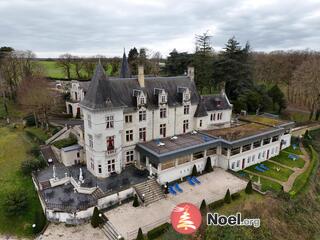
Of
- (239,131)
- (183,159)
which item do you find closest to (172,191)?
(183,159)

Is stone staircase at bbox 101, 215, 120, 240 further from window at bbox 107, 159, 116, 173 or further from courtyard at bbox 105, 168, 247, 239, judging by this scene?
window at bbox 107, 159, 116, 173

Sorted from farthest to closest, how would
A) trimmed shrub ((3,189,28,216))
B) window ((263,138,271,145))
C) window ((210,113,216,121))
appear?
window ((210,113,216,121)) → window ((263,138,271,145)) → trimmed shrub ((3,189,28,216))

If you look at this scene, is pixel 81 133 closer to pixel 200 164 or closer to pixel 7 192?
pixel 7 192

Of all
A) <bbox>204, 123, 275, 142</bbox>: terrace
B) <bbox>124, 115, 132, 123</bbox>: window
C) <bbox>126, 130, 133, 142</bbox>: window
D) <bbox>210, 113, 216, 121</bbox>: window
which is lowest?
<bbox>204, 123, 275, 142</bbox>: terrace

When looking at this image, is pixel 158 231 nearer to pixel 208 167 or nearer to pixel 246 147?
pixel 208 167

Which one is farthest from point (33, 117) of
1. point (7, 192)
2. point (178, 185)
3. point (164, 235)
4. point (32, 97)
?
point (164, 235)

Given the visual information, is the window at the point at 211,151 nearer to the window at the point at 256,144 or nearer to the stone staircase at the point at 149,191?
the window at the point at 256,144

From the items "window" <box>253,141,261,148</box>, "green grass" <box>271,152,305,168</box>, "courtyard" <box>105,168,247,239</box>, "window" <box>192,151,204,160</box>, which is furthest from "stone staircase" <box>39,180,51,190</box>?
"green grass" <box>271,152,305,168</box>

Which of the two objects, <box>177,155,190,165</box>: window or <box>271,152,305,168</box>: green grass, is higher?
<box>177,155,190,165</box>: window
